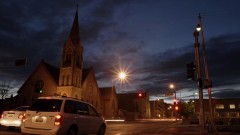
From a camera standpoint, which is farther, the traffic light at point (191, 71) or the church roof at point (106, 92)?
the church roof at point (106, 92)

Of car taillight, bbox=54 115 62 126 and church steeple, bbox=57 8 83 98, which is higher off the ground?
church steeple, bbox=57 8 83 98

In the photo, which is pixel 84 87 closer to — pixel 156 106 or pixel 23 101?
pixel 23 101

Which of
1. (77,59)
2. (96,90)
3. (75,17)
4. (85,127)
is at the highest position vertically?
(75,17)

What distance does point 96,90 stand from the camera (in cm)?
6806

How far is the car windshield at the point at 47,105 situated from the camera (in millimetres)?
9768

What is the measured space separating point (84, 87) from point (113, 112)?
17.0m

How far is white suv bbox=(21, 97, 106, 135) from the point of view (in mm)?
9461

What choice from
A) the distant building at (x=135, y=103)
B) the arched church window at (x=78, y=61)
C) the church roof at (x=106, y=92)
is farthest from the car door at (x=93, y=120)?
the distant building at (x=135, y=103)

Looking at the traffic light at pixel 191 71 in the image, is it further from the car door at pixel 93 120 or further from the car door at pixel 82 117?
the car door at pixel 82 117

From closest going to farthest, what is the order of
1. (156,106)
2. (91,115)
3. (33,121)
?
(33,121), (91,115), (156,106)

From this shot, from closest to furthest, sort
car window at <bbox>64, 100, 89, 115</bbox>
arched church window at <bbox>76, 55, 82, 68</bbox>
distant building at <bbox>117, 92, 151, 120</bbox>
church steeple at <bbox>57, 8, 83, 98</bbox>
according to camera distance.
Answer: car window at <bbox>64, 100, 89, 115</bbox> → church steeple at <bbox>57, 8, 83, 98</bbox> → arched church window at <bbox>76, 55, 82, 68</bbox> → distant building at <bbox>117, 92, 151, 120</bbox>

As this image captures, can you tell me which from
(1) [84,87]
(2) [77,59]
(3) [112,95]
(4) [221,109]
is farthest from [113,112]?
(4) [221,109]

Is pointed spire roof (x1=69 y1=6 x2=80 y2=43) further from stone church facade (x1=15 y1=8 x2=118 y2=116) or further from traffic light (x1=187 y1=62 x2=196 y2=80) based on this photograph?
traffic light (x1=187 y1=62 x2=196 y2=80)

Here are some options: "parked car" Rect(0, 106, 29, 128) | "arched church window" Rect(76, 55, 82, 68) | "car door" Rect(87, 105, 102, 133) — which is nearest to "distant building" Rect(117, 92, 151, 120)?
"arched church window" Rect(76, 55, 82, 68)
